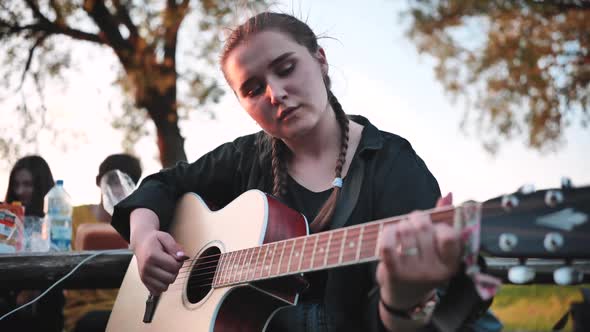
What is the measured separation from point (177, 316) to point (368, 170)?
0.72m

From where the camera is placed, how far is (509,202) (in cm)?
106

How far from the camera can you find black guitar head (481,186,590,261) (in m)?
1.01

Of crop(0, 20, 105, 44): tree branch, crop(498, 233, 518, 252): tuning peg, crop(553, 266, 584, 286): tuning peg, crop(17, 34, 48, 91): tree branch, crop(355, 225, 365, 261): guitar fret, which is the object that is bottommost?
crop(553, 266, 584, 286): tuning peg

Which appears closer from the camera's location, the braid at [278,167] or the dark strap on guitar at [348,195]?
the dark strap on guitar at [348,195]

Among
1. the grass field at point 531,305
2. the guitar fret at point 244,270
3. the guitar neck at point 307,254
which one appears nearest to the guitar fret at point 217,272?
the guitar neck at point 307,254

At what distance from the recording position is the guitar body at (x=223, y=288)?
157cm

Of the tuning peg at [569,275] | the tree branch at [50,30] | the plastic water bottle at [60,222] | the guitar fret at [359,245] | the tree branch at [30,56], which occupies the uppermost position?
the tree branch at [50,30]

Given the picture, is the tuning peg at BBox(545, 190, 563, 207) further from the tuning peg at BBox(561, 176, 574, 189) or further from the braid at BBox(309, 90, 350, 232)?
the braid at BBox(309, 90, 350, 232)

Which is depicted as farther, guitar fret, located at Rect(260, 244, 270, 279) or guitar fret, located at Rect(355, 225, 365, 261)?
guitar fret, located at Rect(260, 244, 270, 279)

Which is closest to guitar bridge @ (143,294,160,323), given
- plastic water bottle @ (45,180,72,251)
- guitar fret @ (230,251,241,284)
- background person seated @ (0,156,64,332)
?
guitar fret @ (230,251,241,284)

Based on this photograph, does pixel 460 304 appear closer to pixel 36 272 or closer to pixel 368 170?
pixel 368 170

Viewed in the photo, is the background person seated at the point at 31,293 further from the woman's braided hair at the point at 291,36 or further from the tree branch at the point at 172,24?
the tree branch at the point at 172,24

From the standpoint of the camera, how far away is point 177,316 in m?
1.74

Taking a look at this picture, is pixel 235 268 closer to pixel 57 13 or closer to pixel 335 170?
pixel 335 170
